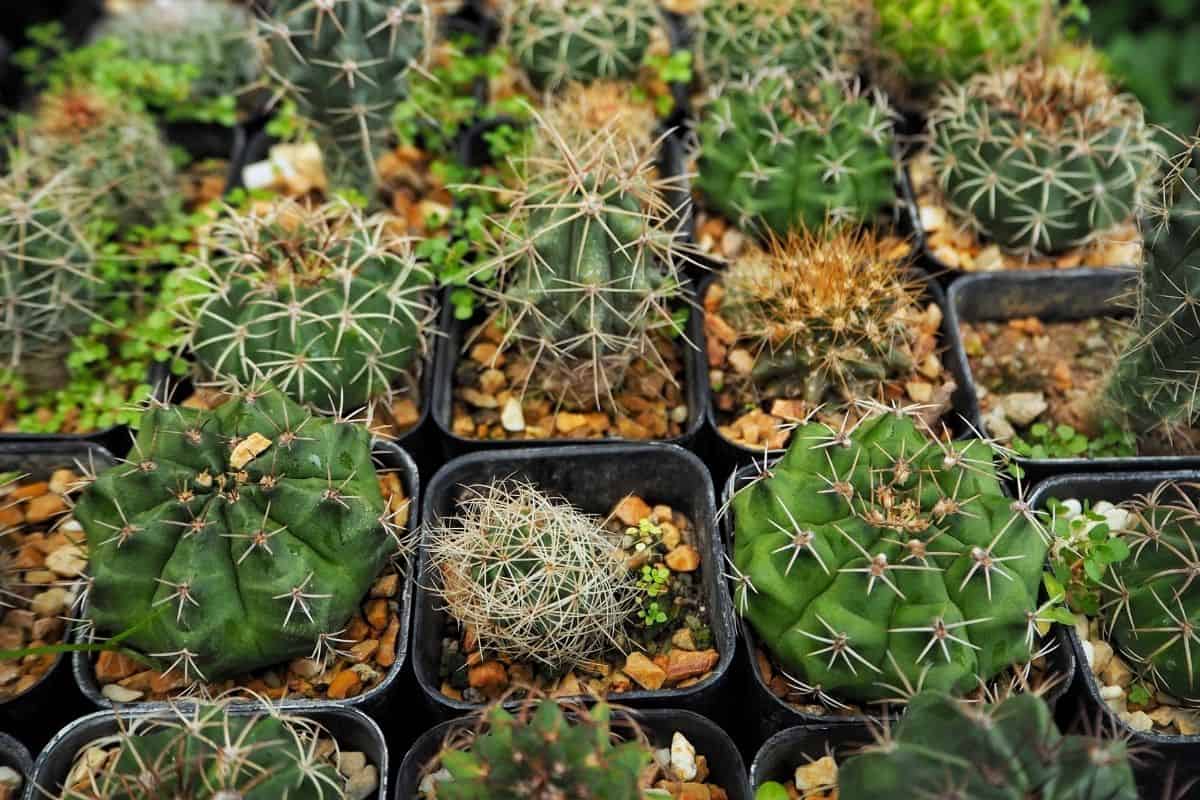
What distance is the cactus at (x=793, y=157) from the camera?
2.58m

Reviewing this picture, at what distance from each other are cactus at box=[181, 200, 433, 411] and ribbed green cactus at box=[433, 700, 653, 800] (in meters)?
0.83

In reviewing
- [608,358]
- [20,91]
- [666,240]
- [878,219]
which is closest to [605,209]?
[666,240]

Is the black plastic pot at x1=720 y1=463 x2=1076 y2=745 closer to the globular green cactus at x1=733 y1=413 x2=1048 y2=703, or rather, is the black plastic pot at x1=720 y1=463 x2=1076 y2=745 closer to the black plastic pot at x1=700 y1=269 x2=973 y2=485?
the globular green cactus at x1=733 y1=413 x2=1048 y2=703

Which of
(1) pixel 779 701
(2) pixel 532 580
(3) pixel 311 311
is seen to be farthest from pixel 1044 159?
(3) pixel 311 311

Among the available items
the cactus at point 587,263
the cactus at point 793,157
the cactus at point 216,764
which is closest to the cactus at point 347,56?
the cactus at point 587,263

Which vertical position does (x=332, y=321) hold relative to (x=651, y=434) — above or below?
above

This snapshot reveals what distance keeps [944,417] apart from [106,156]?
7.12ft

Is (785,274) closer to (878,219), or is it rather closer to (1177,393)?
(878,219)

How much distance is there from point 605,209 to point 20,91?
99.1 inches

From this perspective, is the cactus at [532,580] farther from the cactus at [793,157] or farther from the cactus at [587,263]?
the cactus at [793,157]

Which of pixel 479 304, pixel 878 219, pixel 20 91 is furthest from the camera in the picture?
pixel 20 91

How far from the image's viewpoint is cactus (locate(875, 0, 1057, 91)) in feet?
9.51

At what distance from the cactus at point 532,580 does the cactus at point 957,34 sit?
176 cm

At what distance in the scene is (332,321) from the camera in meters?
2.13
